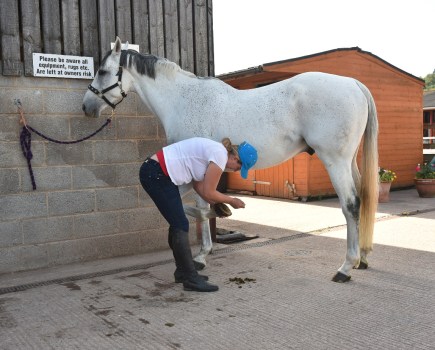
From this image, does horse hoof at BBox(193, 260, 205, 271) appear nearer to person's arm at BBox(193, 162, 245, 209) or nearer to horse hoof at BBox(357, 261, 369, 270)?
person's arm at BBox(193, 162, 245, 209)

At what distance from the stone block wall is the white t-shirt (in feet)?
5.04

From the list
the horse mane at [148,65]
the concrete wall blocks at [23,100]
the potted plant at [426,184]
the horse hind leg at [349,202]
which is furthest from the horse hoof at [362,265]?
the potted plant at [426,184]

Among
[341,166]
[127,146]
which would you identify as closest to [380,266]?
[341,166]

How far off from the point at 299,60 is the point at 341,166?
4276mm

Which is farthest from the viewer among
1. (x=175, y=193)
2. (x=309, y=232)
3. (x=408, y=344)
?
(x=309, y=232)

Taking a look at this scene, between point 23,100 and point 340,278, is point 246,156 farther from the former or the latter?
point 23,100

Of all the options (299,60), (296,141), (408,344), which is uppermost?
(299,60)

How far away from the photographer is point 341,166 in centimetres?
387

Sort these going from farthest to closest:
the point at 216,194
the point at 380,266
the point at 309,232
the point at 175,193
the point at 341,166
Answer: the point at 309,232, the point at 380,266, the point at 341,166, the point at 175,193, the point at 216,194

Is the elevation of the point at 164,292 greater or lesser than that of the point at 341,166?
lesser

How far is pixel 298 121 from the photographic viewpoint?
394cm

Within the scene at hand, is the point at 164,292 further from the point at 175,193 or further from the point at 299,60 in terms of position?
the point at 299,60

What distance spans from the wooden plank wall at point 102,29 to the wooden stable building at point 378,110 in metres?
2.30

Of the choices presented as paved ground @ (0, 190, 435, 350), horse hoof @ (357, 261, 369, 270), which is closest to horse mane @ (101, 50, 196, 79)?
paved ground @ (0, 190, 435, 350)
